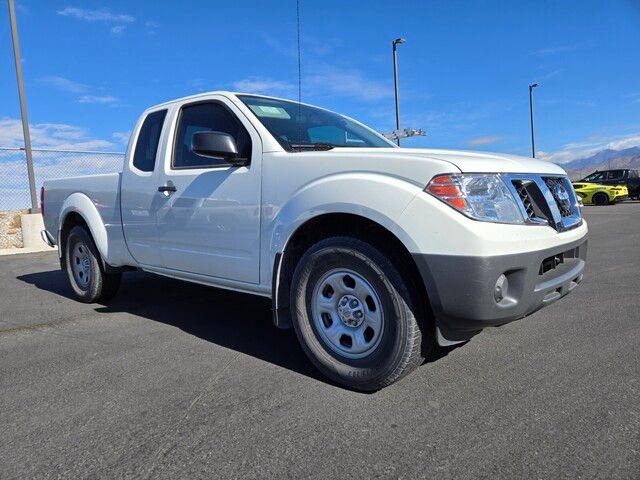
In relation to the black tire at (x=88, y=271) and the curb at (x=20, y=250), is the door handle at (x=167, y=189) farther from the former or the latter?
the curb at (x=20, y=250)

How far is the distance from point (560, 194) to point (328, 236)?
5.09 ft

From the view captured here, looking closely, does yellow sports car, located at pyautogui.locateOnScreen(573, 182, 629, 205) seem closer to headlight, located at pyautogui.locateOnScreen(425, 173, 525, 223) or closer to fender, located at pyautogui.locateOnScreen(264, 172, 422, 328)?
headlight, located at pyautogui.locateOnScreen(425, 173, 525, 223)

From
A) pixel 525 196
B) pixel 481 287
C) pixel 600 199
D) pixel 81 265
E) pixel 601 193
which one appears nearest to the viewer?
pixel 481 287

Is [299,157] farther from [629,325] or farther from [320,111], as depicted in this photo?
[629,325]

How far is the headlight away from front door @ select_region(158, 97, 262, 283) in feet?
4.32

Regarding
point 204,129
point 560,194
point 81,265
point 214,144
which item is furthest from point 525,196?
point 81,265

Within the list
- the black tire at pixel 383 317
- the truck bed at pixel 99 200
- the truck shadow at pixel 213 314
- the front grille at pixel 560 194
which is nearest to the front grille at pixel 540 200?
the front grille at pixel 560 194

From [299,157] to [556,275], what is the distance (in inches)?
66.4

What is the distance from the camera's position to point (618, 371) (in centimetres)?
292

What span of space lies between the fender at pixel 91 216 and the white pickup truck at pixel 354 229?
90 centimetres

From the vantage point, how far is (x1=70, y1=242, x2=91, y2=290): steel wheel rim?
5.20 meters

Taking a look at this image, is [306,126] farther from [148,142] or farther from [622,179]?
[622,179]

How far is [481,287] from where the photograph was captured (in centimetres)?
238

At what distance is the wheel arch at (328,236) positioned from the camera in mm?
2656
